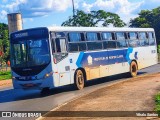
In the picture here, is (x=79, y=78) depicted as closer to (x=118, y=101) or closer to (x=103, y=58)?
(x=103, y=58)

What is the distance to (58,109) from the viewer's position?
39.1 feet

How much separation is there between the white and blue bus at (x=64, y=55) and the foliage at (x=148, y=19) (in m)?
51.5

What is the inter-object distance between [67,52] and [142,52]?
Answer: 28.7 ft

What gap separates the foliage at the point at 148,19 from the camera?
72850mm

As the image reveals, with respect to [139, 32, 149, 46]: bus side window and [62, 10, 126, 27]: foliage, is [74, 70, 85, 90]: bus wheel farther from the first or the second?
[62, 10, 126, 27]: foliage

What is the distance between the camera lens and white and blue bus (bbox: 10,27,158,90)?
53.6ft

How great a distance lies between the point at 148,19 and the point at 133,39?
176 feet

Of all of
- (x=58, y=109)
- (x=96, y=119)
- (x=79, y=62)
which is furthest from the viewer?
A: (x=79, y=62)

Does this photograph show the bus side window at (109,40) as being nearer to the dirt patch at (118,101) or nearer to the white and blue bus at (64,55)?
the white and blue bus at (64,55)

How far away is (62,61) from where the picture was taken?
1694 centimetres

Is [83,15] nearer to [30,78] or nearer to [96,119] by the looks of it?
[30,78]

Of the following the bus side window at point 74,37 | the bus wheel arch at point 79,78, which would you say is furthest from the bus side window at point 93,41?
the bus wheel arch at point 79,78

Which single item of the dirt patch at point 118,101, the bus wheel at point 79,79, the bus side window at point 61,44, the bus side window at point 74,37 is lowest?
the dirt patch at point 118,101

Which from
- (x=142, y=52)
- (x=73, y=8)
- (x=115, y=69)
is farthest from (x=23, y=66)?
(x=73, y=8)
